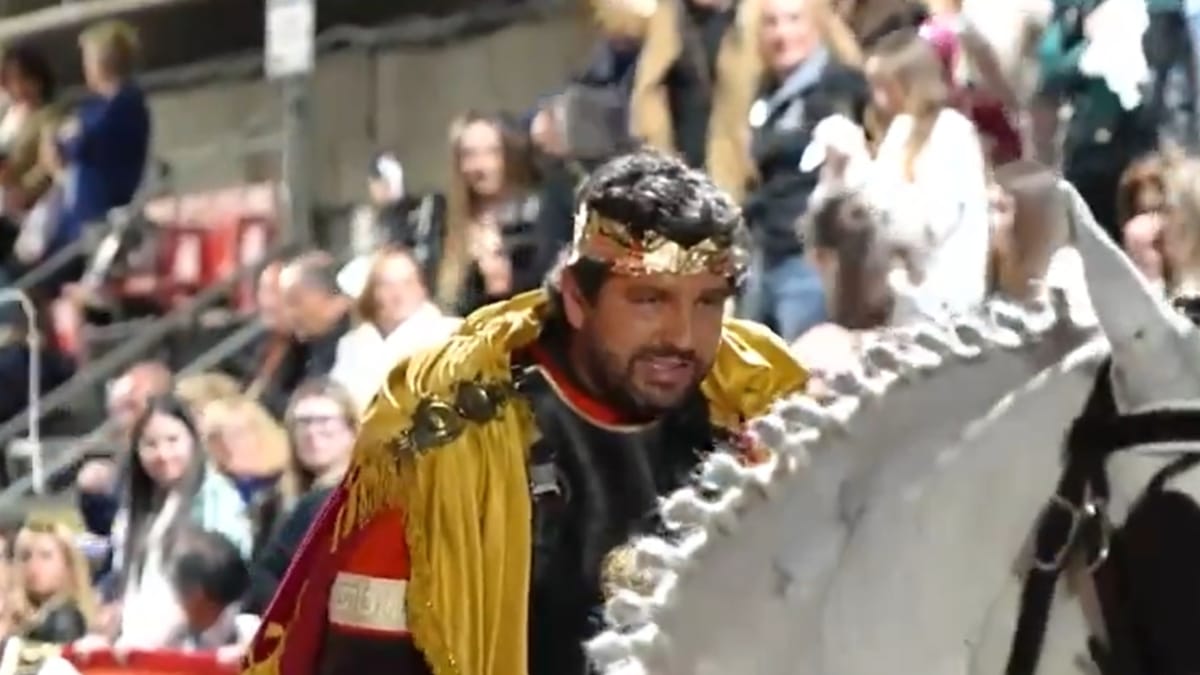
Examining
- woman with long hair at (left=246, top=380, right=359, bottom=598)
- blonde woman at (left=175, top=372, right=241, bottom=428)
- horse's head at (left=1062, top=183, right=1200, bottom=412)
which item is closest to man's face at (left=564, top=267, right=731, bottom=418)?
horse's head at (left=1062, top=183, right=1200, bottom=412)

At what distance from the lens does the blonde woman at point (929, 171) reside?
1854 millimetres

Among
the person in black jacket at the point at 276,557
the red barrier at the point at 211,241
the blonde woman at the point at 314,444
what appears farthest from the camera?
the red barrier at the point at 211,241

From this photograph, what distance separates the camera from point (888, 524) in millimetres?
877

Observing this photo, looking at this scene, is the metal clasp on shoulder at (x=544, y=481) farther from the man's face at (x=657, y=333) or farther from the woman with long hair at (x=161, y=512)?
the woman with long hair at (x=161, y=512)

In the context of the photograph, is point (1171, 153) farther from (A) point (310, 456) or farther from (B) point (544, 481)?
(A) point (310, 456)

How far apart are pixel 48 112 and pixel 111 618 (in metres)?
1.79

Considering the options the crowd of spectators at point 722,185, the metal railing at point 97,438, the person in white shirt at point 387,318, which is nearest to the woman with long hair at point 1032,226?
the crowd of spectators at point 722,185

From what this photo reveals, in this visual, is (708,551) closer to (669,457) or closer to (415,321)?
(669,457)

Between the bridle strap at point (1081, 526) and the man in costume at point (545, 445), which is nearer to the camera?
the bridle strap at point (1081, 526)

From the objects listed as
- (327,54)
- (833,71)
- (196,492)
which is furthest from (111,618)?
(327,54)

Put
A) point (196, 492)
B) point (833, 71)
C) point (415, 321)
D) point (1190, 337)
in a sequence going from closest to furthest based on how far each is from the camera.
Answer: point (1190, 337), point (833, 71), point (415, 321), point (196, 492)

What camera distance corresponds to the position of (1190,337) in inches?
32.5

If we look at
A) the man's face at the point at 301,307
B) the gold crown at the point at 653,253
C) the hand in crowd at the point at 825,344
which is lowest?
the man's face at the point at 301,307

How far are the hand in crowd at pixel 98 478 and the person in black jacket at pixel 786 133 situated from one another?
4.47ft
